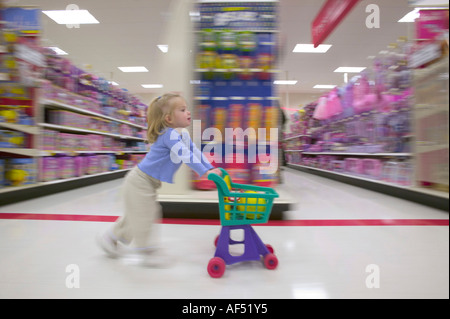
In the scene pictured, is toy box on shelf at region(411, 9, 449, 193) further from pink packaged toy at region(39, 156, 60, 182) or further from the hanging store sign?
pink packaged toy at region(39, 156, 60, 182)

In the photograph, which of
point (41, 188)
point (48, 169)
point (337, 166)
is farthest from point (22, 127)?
point (337, 166)

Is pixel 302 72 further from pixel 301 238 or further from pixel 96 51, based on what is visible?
pixel 301 238

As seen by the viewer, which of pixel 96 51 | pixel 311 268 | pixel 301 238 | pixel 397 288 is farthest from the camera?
pixel 96 51

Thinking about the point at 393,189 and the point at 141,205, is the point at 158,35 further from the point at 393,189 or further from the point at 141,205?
the point at 393,189

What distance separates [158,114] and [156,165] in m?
0.24

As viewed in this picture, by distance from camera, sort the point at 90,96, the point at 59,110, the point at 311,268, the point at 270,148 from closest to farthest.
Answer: the point at 311,268 < the point at 270,148 < the point at 59,110 < the point at 90,96

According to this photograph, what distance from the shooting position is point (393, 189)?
3.36 meters

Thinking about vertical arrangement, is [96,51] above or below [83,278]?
above

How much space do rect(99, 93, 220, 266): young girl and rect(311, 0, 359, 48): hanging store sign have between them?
220 cm

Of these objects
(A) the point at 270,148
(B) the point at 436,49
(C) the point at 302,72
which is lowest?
(A) the point at 270,148

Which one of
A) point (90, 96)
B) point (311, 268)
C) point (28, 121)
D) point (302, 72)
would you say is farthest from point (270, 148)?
point (302, 72)

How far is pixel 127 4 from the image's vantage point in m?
2.30

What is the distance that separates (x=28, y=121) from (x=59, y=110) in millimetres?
908

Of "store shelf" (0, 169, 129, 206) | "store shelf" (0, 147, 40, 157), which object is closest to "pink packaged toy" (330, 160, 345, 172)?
"store shelf" (0, 169, 129, 206)
